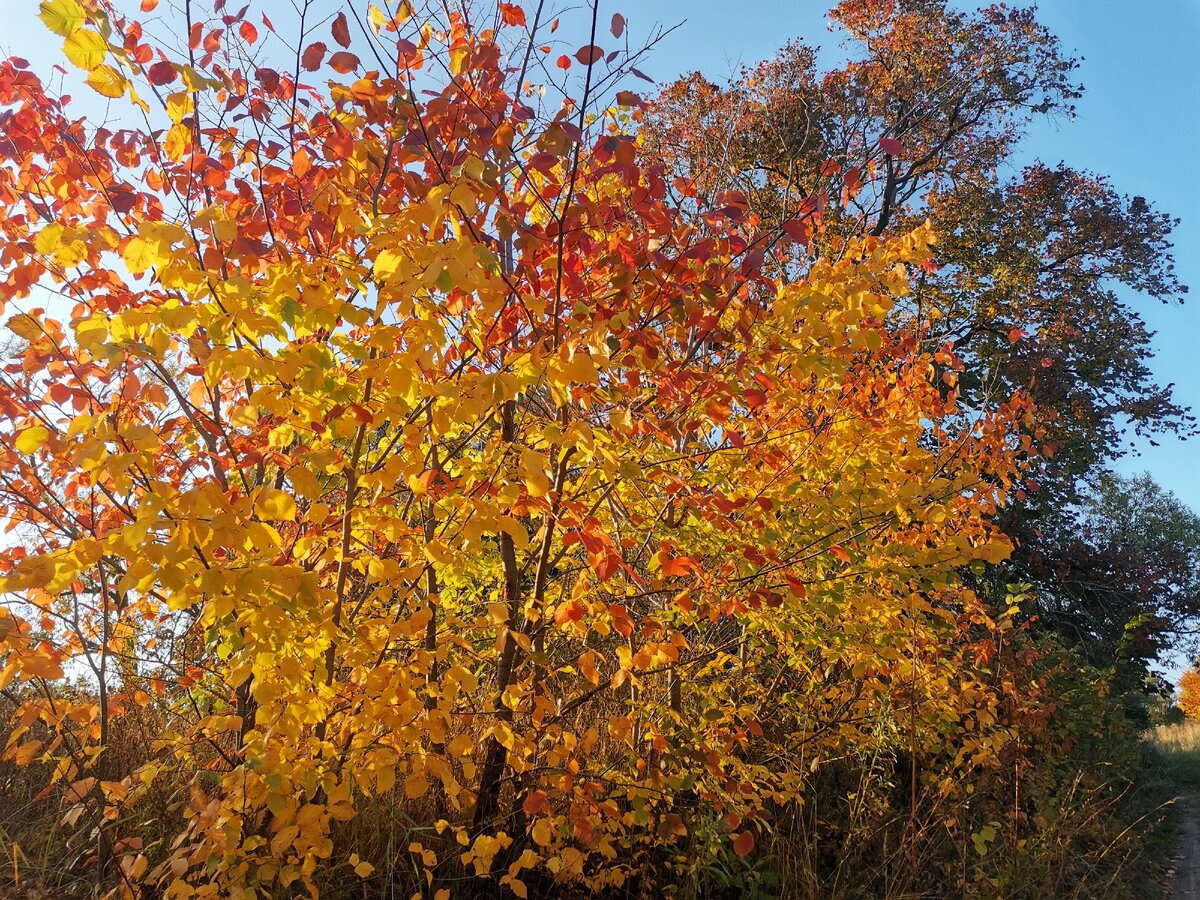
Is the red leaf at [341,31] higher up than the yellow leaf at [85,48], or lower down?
higher up

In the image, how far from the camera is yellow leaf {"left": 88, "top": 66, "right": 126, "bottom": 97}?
1.80 metres

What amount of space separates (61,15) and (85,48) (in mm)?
73

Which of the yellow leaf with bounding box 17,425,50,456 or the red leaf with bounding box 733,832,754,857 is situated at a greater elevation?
the yellow leaf with bounding box 17,425,50,456

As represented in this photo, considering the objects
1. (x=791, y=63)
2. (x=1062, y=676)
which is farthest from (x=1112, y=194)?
(x=1062, y=676)

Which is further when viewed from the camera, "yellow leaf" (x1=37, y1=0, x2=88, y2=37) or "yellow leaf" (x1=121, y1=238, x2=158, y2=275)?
"yellow leaf" (x1=121, y1=238, x2=158, y2=275)

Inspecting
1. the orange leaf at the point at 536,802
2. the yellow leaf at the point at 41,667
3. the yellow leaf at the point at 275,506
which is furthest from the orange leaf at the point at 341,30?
the orange leaf at the point at 536,802

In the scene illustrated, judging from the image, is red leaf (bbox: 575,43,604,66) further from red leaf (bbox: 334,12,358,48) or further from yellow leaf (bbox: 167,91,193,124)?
yellow leaf (bbox: 167,91,193,124)

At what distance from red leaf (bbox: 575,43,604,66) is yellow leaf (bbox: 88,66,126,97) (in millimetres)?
1153

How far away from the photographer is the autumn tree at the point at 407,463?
1922 mm

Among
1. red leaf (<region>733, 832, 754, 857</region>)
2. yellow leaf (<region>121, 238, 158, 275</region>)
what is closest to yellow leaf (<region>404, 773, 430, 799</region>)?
red leaf (<region>733, 832, 754, 857</region>)

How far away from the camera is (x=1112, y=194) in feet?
37.8

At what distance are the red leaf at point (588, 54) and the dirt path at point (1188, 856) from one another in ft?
24.4

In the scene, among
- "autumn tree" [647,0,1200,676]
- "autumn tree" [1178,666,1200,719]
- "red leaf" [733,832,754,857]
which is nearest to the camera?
"red leaf" [733,832,754,857]

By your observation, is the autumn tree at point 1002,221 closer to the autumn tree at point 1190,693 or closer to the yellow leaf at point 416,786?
the yellow leaf at point 416,786
